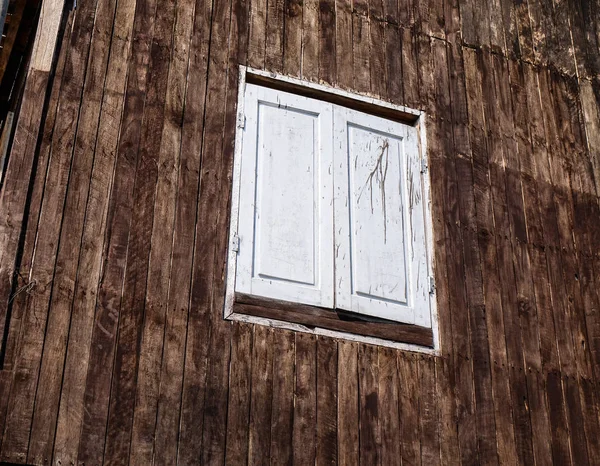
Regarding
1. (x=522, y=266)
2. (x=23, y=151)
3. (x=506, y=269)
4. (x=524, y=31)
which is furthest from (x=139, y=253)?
(x=524, y=31)

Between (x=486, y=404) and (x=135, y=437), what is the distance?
8.31 ft

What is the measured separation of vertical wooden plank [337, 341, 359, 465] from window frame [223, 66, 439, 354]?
0.12 m

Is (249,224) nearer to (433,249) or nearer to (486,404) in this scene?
(433,249)

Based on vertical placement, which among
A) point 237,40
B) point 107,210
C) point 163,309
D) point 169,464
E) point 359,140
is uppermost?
point 237,40

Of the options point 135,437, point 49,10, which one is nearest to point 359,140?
point 49,10

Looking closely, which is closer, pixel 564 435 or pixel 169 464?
pixel 169 464

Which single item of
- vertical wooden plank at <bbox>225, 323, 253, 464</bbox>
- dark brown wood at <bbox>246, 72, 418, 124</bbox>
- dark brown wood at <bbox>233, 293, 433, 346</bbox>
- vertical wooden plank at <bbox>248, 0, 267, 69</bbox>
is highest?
vertical wooden plank at <bbox>248, 0, 267, 69</bbox>

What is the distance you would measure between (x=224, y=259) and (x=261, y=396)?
3.10 feet

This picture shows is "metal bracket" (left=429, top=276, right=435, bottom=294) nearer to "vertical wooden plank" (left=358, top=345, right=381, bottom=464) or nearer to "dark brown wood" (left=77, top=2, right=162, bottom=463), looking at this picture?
"vertical wooden plank" (left=358, top=345, right=381, bottom=464)

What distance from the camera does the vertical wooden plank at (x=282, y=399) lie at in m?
6.39

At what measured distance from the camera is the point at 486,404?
283 inches

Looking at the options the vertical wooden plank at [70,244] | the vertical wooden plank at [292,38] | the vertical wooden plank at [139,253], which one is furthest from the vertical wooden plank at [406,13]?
the vertical wooden plank at [70,244]

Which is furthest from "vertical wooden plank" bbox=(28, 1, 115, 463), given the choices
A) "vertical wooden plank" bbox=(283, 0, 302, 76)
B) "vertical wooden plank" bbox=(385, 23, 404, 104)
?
"vertical wooden plank" bbox=(385, 23, 404, 104)

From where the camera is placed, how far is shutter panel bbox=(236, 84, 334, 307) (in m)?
6.95
